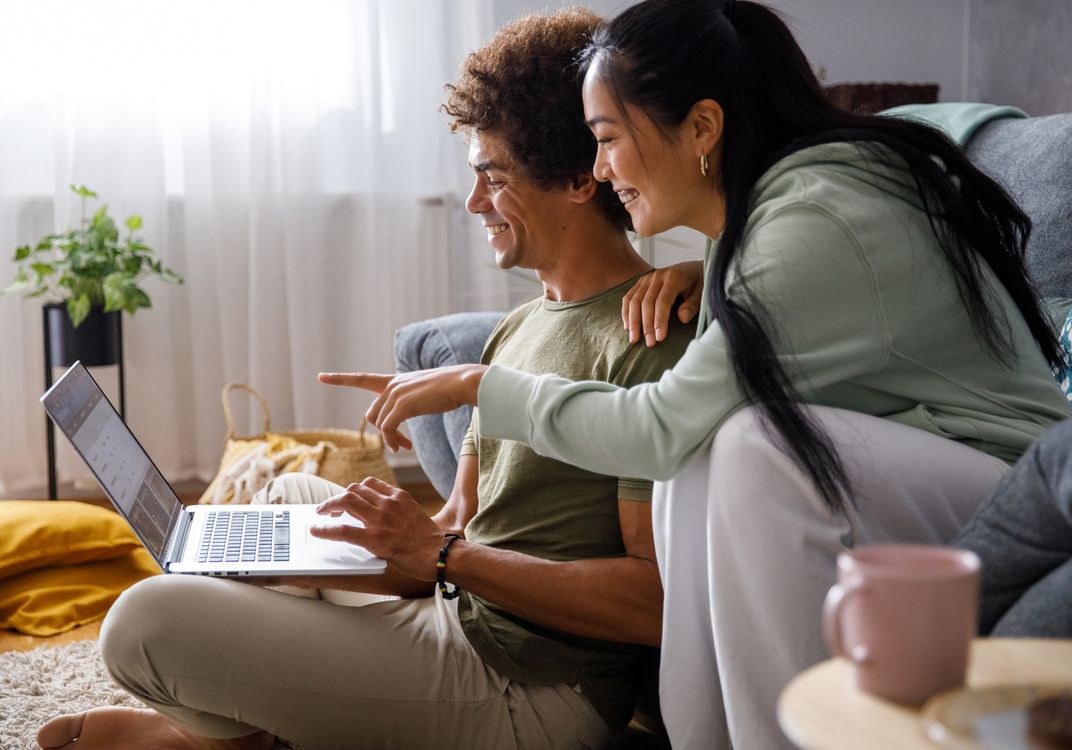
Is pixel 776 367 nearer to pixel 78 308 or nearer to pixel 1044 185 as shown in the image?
pixel 1044 185

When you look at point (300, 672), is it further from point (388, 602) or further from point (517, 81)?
point (517, 81)

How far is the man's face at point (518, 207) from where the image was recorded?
154 centimetres

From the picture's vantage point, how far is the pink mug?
61 cm

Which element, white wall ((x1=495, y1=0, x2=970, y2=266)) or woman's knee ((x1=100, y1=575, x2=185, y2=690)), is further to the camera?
white wall ((x1=495, y1=0, x2=970, y2=266))

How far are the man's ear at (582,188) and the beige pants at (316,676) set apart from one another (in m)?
0.57

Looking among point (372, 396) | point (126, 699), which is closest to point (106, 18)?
point (372, 396)

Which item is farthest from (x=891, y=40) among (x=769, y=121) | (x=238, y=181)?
(x=769, y=121)

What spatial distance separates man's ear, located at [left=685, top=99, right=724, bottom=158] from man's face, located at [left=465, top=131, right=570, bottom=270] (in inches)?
13.3

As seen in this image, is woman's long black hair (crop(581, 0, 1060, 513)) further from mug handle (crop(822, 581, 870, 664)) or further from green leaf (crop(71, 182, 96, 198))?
green leaf (crop(71, 182, 96, 198))

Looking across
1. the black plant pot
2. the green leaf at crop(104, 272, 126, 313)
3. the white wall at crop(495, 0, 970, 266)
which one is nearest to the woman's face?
the green leaf at crop(104, 272, 126, 313)

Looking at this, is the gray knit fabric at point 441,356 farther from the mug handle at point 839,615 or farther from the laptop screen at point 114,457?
the mug handle at point 839,615

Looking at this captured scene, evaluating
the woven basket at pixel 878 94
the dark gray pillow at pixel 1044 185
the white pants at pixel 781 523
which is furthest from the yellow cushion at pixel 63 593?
the woven basket at pixel 878 94

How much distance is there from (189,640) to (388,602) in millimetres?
242

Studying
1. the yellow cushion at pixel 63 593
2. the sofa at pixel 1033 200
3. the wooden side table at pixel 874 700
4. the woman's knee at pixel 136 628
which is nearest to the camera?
the wooden side table at pixel 874 700
